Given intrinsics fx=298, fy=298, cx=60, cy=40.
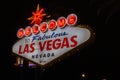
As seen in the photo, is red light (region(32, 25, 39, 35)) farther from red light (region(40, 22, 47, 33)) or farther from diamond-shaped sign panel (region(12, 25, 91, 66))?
A: red light (region(40, 22, 47, 33))

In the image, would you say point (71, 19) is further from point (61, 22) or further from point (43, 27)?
point (43, 27)

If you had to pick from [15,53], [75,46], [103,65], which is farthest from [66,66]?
[75,46]

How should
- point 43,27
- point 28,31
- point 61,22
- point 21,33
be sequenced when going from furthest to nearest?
point 21,33
point 28,31
point 43,27
point 61,22

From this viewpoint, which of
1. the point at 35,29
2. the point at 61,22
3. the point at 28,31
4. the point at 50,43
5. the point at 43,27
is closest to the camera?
the point at 61,22

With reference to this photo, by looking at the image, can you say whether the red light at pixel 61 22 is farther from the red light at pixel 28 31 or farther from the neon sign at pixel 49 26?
the red light at pixel 28 31

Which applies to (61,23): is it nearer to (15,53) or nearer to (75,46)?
(75,46)

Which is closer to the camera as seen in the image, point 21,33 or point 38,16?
point 38,16

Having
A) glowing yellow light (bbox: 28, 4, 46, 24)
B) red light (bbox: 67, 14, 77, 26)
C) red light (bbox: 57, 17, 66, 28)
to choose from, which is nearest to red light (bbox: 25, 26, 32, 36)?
glowing yellow light (bbox: 28, 4, 46, 24)

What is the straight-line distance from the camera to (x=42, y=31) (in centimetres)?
1271

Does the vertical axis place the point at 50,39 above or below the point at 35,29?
below

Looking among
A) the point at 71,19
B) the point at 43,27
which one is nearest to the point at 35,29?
the point at 43,27

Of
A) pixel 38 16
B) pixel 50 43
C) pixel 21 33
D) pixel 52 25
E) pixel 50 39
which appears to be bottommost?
pixel 50 43

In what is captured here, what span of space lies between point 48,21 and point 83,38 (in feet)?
7.37

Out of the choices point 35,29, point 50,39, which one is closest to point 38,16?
point 35,29
